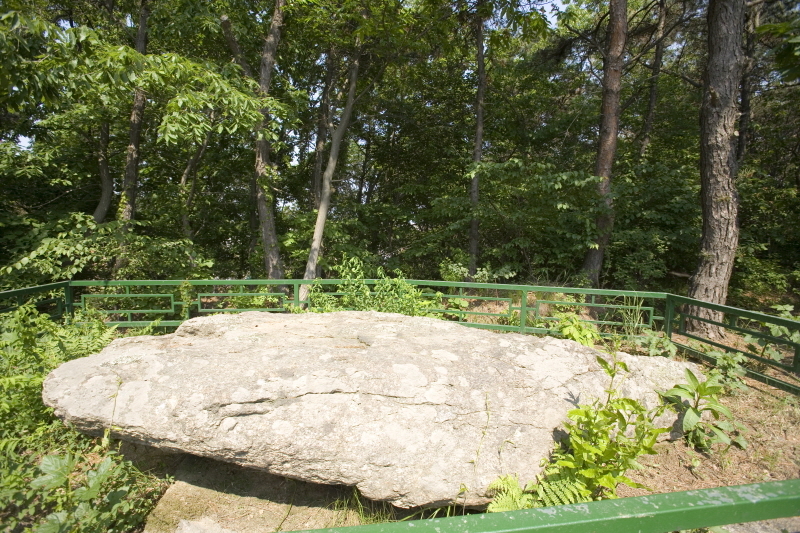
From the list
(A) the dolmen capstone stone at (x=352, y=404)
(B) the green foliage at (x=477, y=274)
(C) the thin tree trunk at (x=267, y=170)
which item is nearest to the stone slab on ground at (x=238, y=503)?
(A) the dolmen capstone stone at (x=352, y=404)

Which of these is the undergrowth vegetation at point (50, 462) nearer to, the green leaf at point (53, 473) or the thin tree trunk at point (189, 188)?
the green leaf at point (53, 473)

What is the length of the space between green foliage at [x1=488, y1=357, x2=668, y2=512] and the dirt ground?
18.8 inches

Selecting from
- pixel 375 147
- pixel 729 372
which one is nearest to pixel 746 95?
pixel 375 147

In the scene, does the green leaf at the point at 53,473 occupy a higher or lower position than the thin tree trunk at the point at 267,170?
lower

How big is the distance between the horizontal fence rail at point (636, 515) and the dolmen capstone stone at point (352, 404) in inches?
74.1

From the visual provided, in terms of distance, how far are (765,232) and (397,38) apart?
36.2ft

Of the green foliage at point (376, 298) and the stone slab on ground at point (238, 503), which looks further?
the green foliage at point (376, 298)

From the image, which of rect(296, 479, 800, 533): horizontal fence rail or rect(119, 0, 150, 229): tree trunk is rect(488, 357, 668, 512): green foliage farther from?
rect(119, 0, 150, 229): tree trunk

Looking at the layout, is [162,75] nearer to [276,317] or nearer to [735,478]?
[276,317]

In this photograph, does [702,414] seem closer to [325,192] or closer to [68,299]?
[325,192]

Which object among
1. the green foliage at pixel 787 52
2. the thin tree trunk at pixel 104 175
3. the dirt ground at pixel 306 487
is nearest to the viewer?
the green foliage at pixel 787 52

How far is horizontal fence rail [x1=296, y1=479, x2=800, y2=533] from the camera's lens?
1.01 m

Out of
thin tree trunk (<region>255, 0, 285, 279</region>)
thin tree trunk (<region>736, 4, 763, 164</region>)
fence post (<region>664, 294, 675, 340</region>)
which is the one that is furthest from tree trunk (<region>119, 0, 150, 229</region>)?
thin tree trunk (<region>736, 4, 763, 164</region>)

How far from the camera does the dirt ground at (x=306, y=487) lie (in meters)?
2.92
